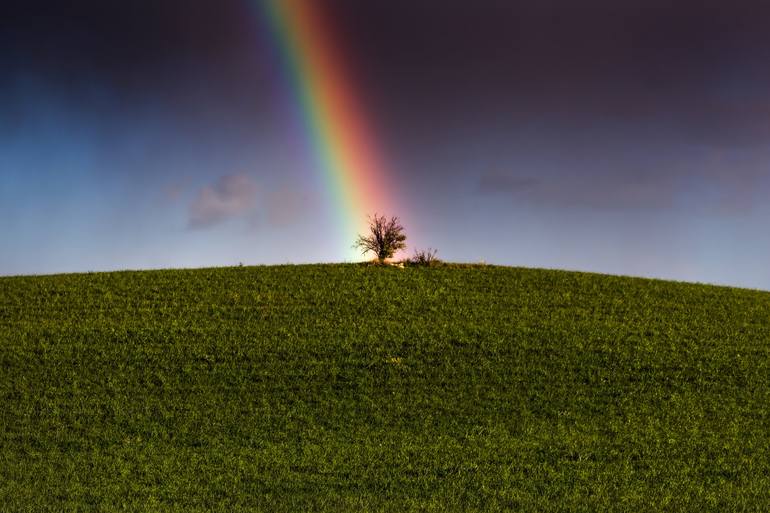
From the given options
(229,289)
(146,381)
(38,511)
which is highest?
(229,289)

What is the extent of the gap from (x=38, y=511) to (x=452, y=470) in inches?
293

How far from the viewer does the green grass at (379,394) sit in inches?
542

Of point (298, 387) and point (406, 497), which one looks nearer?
point (406, 497)

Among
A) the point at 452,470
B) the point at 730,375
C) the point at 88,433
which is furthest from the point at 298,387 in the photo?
the point at 730,375

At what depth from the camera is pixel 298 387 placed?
20078mm

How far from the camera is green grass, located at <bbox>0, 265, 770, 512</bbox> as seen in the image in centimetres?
1376

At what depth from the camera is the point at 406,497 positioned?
13078 millimetres

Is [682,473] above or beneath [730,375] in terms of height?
beneath

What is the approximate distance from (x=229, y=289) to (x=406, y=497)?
720 inches

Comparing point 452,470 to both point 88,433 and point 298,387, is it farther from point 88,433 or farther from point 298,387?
point 88,433

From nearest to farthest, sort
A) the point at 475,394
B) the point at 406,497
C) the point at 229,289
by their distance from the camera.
→ the point at 406,497 < the point at 475,394 < the point at 229,289

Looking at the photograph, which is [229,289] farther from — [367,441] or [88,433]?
[367,441]

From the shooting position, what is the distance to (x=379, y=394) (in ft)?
64.5

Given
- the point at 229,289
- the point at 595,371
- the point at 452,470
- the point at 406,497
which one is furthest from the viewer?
the point at 229,289
